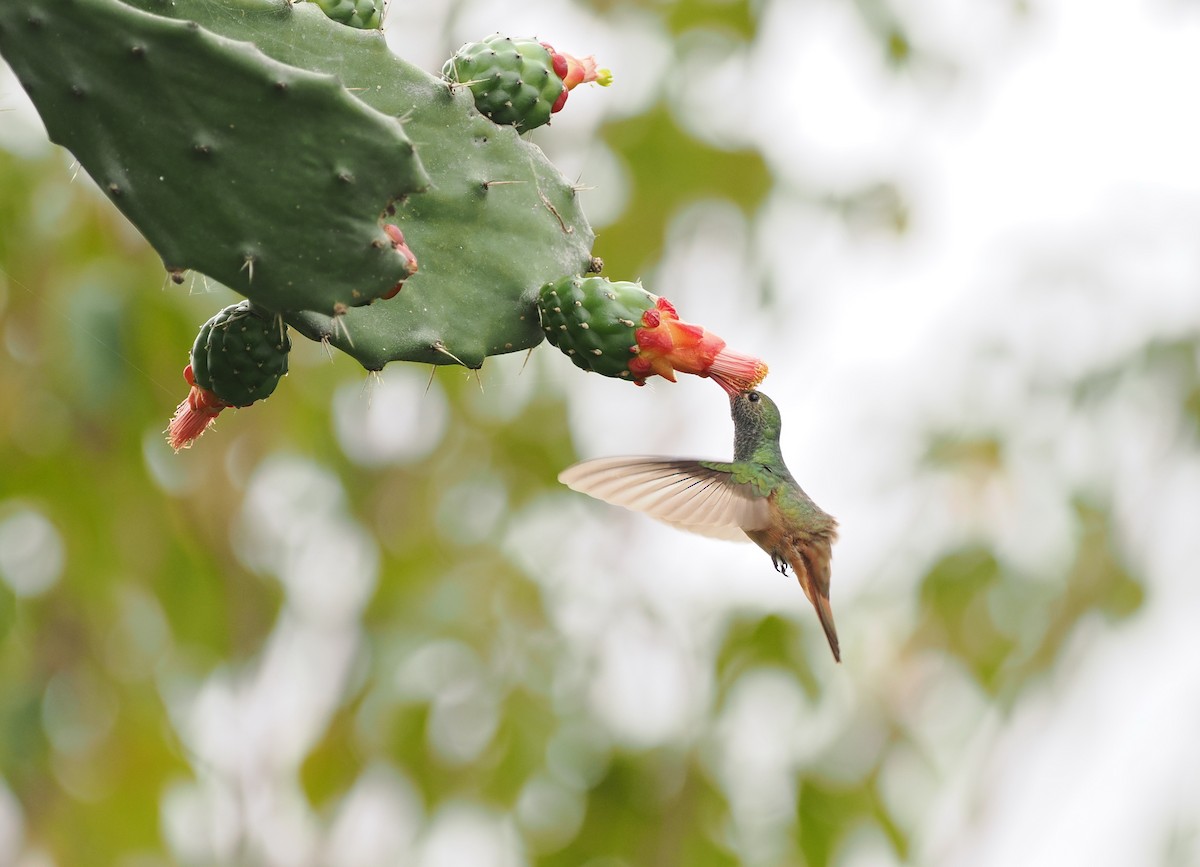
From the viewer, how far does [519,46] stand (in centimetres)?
182

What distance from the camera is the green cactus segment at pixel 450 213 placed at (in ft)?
5.33

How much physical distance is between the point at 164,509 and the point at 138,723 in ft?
2.07

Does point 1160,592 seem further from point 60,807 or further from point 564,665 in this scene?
point 60,807

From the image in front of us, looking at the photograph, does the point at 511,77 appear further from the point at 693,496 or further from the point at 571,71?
the point at 693,496

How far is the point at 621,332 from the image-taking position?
64.4 inches

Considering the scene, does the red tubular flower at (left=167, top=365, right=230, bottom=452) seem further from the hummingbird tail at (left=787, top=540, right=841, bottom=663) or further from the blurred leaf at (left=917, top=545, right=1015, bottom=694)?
the blurred leaf at (left=917, top=545, right=1015, bottom=694)

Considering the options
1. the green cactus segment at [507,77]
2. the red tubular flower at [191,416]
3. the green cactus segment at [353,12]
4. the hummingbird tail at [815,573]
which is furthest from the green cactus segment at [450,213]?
the hummingbird tail at [815,573]

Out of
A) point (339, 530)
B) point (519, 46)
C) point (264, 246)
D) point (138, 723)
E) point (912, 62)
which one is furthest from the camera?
point (912, 62)

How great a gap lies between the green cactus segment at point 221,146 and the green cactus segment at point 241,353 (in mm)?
193

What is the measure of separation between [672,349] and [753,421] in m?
0.35

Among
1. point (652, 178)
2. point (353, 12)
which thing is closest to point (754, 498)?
point (353, 12)


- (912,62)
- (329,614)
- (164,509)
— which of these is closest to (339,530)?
(329,614)

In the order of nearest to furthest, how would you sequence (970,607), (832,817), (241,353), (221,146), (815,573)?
1. (221,146)
2. (241,353)
3. (815,573)
4. (832,817)
5. (970,607)

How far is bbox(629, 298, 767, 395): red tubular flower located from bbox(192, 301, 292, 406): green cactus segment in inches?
17.6
